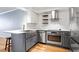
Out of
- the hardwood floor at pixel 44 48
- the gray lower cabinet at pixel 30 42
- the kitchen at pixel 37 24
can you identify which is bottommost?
the hardwood floor at pixel 44 48

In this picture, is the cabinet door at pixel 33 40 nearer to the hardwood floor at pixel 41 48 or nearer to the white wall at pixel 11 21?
the hardwood floor at pixel 41 48

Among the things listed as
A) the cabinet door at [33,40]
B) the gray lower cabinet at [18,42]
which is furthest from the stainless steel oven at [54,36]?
the gray lower cabinet at [18,42]

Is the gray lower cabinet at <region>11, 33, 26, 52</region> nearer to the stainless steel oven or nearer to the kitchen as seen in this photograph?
the kitchen

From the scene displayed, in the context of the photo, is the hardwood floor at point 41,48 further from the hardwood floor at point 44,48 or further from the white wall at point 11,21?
the white wall at point 11,21

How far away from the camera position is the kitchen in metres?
1.48

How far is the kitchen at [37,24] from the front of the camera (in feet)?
4.87

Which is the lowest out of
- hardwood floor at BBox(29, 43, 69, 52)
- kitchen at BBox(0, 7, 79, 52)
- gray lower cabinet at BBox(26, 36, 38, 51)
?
hardwood floor at BBox(29, 43, 69, 52)

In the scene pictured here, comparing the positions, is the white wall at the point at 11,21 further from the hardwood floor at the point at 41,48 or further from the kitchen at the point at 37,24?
the hardwood floor at the point at 41,48

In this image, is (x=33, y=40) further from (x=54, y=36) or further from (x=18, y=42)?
(x=54, y=36)

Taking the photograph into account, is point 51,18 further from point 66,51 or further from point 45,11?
point 66,51

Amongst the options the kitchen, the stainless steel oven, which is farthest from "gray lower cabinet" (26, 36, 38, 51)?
the stainless steel oven

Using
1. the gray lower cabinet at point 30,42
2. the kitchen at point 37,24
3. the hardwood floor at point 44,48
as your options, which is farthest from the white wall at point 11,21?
the hardwood floor at point 44,48

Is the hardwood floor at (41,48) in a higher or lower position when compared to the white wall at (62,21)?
lower
